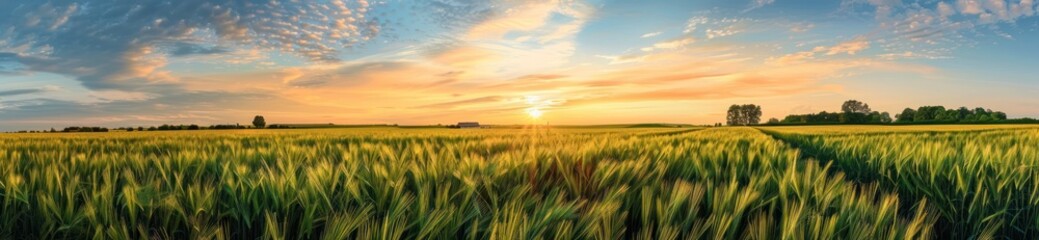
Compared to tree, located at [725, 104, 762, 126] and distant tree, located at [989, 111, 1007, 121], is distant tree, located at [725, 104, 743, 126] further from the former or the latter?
distant tree, located at [989, 111, 1007, 121]

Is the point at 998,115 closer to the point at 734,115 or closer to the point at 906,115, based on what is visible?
the point at 906,115

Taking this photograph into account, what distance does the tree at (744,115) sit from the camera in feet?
429

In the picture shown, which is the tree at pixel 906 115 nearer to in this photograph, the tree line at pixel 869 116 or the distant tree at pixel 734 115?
the tree line at pixel 869 116

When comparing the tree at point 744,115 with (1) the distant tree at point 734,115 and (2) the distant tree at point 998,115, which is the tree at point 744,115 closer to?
(1) the distant tree at point 734,115

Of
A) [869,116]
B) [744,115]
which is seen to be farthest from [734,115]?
[869,116]

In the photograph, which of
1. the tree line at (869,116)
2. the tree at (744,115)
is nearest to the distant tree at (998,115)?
the tree line at (869,116)

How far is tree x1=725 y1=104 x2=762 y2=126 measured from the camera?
429 feet

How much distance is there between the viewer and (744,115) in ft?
433

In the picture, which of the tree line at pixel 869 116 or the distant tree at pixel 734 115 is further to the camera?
the distant tree at pixel 734 115

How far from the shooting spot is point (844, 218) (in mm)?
1762

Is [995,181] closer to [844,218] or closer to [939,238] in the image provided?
[939,238]

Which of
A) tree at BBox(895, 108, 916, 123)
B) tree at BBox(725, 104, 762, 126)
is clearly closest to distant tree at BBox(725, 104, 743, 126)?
tree at BBox(725, 104, 762, 126)

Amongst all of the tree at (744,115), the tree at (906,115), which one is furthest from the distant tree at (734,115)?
the tree at (906,115)

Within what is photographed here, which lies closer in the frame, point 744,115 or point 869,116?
point 869,116
